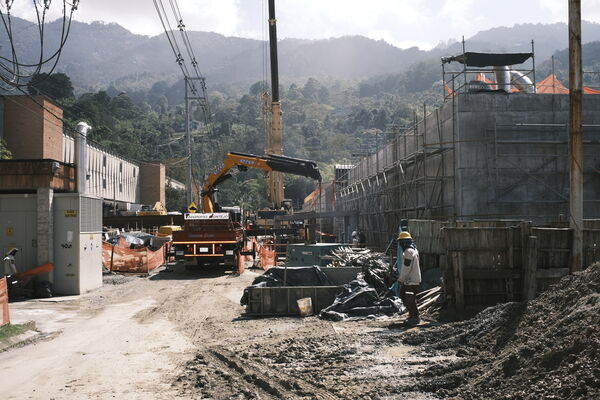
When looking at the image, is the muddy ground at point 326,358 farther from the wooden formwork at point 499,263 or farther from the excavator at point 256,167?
the excavator at point 256,167

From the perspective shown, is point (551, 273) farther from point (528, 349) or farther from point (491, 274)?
point (528, 349)

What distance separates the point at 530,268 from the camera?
10.9m

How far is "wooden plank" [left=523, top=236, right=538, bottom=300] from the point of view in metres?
10.8

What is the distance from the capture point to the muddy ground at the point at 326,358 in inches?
246

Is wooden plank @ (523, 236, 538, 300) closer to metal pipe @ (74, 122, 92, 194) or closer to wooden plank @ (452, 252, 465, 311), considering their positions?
wooden plank @ (452, 252, 465, 311)

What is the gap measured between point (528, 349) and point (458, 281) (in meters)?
4.58

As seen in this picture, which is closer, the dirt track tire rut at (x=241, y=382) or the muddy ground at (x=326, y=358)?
the muddy ground at (x=326, y=358)

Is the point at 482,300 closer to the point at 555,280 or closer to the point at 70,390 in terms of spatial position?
the point at 555,280

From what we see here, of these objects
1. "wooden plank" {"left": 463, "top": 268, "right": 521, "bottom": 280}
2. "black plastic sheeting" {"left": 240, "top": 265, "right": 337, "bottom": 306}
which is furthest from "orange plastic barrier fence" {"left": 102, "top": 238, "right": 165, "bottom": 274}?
"wooden plank" {"left": 463, "top": 268, "right": 521, "bottom": 280}

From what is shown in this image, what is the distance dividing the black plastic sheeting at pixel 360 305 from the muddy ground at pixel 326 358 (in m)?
0.54

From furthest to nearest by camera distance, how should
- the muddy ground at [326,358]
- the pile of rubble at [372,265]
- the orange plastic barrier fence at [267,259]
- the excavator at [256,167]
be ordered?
the orange plastic barrier fence at [267,259]
the excavator at [256,167]
the pile of rubble at [372,265]
the muddy ground at [326,358]

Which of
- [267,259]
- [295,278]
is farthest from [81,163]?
[267,259]

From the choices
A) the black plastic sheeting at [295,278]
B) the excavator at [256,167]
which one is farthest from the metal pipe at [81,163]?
the black plastic sheeting at [295,278]

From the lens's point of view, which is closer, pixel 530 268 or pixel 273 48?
pixel 530 268
